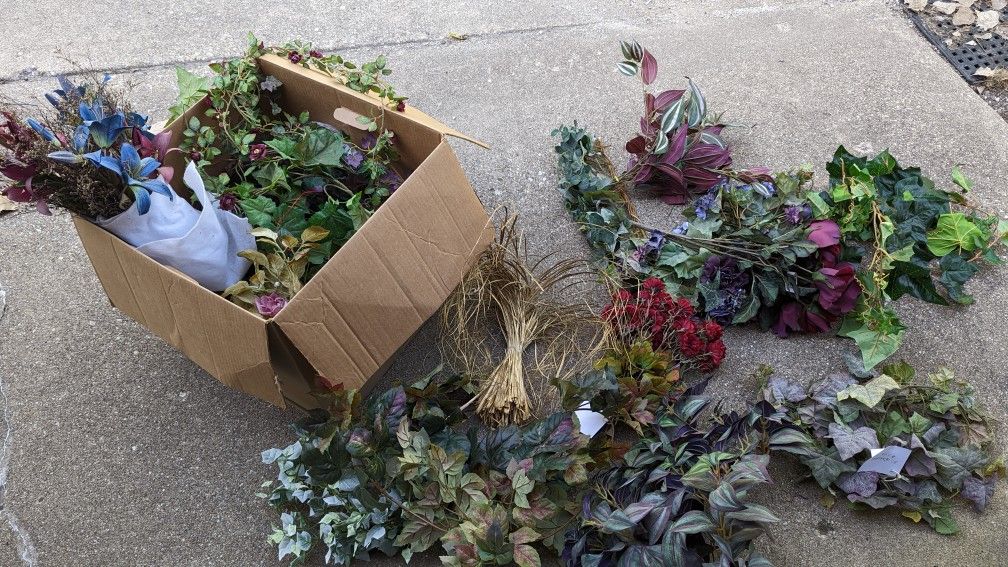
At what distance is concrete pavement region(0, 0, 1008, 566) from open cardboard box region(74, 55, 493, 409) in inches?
13.4

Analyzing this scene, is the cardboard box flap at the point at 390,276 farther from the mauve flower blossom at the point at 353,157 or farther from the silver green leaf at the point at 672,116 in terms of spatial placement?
the silver green leaf at the point at 672,116

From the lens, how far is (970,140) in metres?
2.47

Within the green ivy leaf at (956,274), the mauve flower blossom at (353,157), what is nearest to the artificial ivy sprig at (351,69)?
the mauve flower blossom at (353,157)

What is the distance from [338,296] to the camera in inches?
61.9

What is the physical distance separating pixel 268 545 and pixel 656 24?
2.35 meters

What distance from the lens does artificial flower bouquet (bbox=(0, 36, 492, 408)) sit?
1.50 metres

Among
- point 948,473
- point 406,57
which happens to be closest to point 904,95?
point 948,473

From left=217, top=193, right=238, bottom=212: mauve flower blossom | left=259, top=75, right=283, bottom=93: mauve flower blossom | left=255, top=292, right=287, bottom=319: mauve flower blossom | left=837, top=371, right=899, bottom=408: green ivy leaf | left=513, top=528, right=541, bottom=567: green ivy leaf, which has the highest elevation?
left=259, top=75, right=283, bottom=93: mauve flower blossom

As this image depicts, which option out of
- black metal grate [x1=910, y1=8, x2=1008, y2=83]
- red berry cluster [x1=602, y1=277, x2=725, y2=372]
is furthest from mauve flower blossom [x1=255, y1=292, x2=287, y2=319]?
black metal grate [x1=910, y1=8, x2=1008, y2=83]

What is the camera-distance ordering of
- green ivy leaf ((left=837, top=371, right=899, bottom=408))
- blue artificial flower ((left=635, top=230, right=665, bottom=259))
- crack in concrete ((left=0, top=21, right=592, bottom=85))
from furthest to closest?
crack in concrete ((left=0, top=21, right=592, bottom=85)), blue artificial flower ((left=635, top=230, right=665, bottom=259)), green ivy leaf ((left=837, top=371, right=899, bottom=408))

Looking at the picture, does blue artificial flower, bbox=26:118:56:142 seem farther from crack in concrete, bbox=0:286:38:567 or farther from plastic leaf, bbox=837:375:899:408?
plastic leaf, bbox=837:375:899:408

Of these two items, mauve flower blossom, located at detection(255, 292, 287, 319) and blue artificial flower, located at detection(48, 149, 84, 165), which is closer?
blue artificial flower, located at detection(48, 149, 84, 165)

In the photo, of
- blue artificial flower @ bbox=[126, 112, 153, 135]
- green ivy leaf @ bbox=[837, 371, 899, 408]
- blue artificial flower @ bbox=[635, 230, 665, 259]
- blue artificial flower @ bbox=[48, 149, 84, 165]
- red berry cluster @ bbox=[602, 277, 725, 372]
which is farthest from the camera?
blue artificial flower @ bbox=[635, 230, 665, 259]

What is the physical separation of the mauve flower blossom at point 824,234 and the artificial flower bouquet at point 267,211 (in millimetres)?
870
